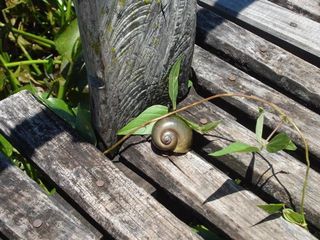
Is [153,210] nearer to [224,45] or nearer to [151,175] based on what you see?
[151,175]

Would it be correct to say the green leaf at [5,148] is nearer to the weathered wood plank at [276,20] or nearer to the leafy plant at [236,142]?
the leafy plant at [236,142]

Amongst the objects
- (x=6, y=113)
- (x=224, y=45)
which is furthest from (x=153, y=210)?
(x=224, y=45)

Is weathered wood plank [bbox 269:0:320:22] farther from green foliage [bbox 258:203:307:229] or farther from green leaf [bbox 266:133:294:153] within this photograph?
green foliage [bbox 258:203:307:229]

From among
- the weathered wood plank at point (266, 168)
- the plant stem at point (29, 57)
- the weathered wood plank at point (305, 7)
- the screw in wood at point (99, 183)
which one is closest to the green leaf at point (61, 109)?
the screw in wood at point (99, 183)

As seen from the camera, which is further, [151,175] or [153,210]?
[151,175]

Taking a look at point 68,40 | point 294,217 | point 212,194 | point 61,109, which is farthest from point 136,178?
point 68,40

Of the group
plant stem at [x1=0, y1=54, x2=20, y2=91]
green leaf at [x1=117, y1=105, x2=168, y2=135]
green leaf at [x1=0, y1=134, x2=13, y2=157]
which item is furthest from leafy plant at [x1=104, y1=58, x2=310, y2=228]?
plant stem at [x1=0, y1=54, x2=20, y2=91]
